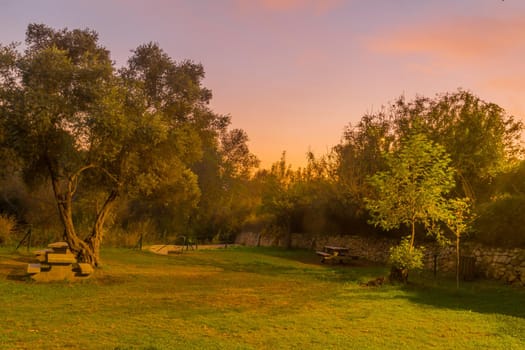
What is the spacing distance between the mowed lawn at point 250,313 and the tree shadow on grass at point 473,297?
0.10 ft

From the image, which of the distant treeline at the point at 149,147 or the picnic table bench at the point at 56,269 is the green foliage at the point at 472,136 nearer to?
the distant treeline at the point at 149,147

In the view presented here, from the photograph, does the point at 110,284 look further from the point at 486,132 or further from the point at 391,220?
the point at 486,132

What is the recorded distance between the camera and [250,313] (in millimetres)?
10570

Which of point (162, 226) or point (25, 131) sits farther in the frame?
point (162, 226)

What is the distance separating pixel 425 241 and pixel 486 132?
7848 millimetres

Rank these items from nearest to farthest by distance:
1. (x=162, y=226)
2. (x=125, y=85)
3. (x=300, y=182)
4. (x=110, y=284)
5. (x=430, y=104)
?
(x=110, y=284), (x=125, y=85), (x=430, y=104), (x=300, y=182), (x=162, y=226)

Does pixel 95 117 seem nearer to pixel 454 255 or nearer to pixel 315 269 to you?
pixel 315 269

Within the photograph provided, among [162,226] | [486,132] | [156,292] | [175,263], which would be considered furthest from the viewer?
[162,226]

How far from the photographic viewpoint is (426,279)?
1867 centimetres

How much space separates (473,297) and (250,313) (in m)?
7.90

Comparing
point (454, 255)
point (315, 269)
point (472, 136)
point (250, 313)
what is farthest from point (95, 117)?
point (472, 136)

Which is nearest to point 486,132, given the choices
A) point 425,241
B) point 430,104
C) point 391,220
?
point 430,104

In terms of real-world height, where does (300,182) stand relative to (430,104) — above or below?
below

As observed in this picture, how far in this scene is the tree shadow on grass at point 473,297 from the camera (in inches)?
496
